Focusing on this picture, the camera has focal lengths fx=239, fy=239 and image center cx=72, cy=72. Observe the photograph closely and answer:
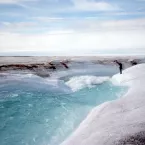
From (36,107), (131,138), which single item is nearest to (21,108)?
(36,107)

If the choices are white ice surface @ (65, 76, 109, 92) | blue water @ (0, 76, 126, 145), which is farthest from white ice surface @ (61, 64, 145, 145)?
white ice surface @ (65, 76, 109, 92)

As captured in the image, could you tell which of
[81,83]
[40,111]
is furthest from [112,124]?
[81,83]

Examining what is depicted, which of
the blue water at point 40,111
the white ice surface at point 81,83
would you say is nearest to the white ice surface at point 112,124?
the blue water at point 40,111

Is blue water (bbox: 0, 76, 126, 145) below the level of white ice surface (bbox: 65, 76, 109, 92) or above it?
below

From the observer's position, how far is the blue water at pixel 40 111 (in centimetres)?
797

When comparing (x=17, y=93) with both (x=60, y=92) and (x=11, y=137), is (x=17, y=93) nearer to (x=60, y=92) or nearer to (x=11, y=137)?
(x=60, y=92)

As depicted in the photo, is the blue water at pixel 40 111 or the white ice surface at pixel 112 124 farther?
the blue water at pixel 40 111

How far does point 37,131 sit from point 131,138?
3.73 m

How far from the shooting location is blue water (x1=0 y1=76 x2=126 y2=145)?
7969mm

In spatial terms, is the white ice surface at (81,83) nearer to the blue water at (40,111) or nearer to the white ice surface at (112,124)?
the blue water at (40,111)

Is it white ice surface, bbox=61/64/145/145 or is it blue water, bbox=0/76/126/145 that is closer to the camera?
white ice surface, bbox=61/64/145/145

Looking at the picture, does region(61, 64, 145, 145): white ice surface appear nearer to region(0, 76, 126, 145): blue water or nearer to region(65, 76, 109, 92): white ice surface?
region(0, 76, 126, 145): blue water

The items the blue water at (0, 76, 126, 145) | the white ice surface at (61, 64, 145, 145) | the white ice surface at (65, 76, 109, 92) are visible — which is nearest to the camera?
the white ice surface at (61, 64, 145, 145)

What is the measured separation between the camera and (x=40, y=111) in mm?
10109
